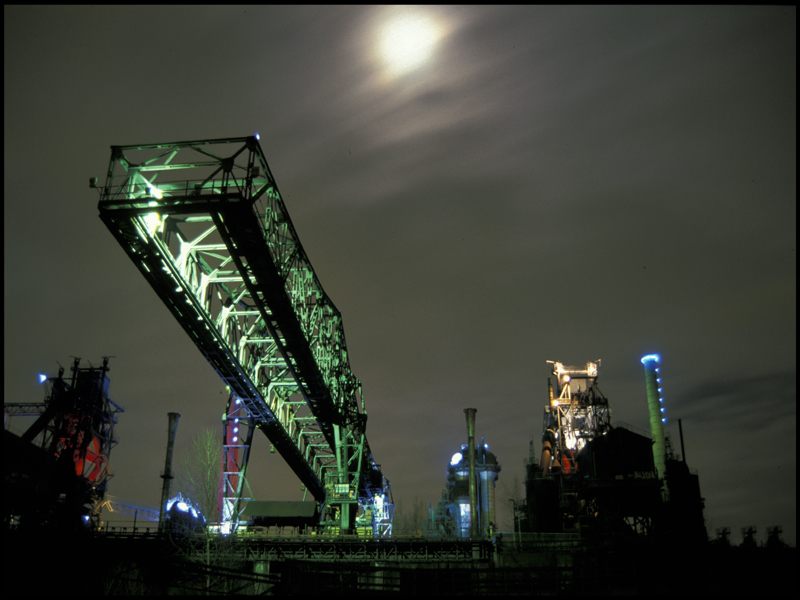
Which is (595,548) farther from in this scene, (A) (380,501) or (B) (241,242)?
(A) (380,501)

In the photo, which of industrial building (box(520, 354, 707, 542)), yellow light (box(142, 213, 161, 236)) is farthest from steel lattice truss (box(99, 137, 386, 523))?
industrial building (box(520, 354, 707, 542))

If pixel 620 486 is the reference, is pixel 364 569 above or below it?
below

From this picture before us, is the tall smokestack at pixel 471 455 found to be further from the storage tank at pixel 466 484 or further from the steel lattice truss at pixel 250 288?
the storage tank at pixel 466 484

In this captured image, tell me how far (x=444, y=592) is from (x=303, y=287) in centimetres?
1714

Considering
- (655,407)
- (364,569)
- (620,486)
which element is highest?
(655,407)

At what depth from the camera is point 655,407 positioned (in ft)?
186

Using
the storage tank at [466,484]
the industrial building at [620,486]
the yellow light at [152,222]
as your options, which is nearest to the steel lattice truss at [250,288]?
the yellow light at [152,222]

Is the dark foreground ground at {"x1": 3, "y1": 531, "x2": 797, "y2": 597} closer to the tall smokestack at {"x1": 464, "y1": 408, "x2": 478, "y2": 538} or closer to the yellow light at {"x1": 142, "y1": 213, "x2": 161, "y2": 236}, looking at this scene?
the tall smokestack at {"x1": 464, "y1": 408, "x2": 478, "y2": 538}

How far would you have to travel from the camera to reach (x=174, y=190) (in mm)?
25141

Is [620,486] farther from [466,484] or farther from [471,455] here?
[466,484]

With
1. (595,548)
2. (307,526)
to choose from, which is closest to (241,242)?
(595,548)

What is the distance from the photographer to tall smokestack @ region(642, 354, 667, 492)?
53688mm

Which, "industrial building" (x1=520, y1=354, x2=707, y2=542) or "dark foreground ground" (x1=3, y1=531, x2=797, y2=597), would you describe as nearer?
"dark foreground ground" (x1=3, y1=531, x2=797, y2=597)

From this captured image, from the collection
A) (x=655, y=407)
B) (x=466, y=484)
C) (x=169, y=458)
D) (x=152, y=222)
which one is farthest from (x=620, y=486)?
(x=466, y=484)
